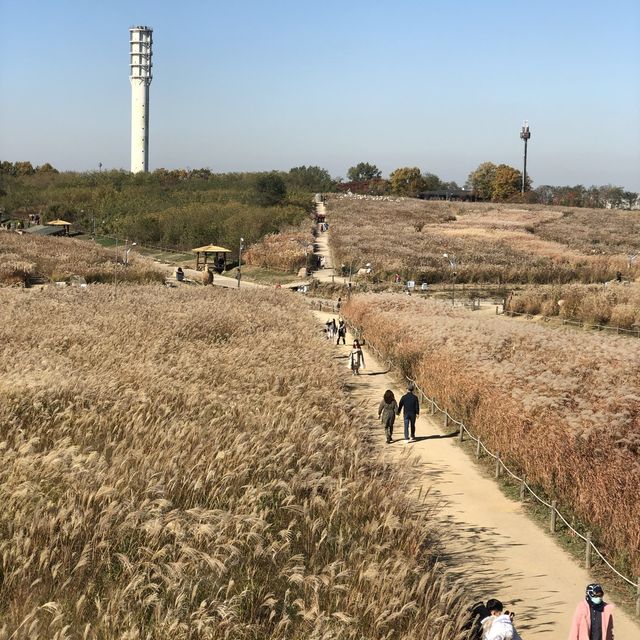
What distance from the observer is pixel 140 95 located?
126125 millimetres

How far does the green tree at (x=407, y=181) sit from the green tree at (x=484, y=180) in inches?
447

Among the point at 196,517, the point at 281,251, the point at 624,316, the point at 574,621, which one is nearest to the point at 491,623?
the point at 574,621

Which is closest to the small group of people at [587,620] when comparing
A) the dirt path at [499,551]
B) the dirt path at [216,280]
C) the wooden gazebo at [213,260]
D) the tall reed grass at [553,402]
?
the dirt path at [499,551]

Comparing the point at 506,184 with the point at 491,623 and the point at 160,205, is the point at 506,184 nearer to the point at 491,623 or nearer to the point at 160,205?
the point at 160,205

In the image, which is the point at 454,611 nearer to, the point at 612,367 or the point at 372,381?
the point at 612,367

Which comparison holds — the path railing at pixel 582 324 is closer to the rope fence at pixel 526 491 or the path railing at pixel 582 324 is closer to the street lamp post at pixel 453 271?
the street lamp post at pixel 453 271

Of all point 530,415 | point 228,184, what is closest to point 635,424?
point 530,415

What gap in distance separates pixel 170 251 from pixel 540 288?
3569cm

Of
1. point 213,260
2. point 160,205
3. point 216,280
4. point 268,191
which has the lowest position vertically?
point 216,280

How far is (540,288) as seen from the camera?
174ft

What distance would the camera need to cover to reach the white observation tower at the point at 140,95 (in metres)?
124

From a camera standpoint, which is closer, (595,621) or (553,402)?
(595,621)

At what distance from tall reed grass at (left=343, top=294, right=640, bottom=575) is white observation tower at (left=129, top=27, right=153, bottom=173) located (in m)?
101

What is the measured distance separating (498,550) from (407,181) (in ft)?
484
